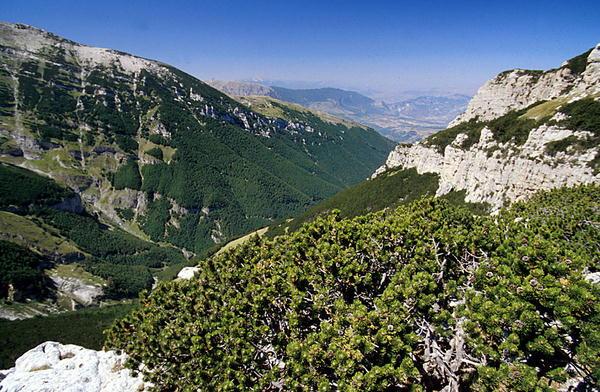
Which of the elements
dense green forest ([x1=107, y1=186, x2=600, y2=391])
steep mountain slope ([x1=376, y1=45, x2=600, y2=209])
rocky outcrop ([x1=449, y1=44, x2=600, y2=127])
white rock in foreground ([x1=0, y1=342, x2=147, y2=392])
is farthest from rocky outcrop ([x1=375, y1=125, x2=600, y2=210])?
white rock in foreground ([x1=0, y1=342, x2=147, y2=392])

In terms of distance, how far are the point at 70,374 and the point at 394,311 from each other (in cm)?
4169

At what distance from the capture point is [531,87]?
152250mm

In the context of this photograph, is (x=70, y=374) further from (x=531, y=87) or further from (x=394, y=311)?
(x=531, y=87)

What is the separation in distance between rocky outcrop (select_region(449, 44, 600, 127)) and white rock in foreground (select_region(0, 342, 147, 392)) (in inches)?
5292

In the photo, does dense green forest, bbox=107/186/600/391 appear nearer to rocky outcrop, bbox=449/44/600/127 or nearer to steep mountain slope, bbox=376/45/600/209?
steep mountain slope, bbox=376/45/600/209

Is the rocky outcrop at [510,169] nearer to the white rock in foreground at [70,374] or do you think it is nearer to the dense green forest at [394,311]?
the dense green forest at [394,311]

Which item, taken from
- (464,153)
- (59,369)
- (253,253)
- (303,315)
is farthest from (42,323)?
(464,153)

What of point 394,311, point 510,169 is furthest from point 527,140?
point 394,311

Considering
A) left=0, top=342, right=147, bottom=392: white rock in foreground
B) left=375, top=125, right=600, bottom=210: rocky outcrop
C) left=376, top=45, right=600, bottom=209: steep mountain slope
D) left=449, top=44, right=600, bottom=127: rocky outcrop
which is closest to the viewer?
left=0, top=342, right=147, bottom=392: white rock in foreground

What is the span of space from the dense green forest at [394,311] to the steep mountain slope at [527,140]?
4830cm

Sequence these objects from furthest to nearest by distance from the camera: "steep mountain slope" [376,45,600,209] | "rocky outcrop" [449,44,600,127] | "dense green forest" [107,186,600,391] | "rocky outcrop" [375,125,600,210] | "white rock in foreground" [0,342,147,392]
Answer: "rocky outcrop" [449,44,600,127] → "steep mountain slope" [376,45,600,209] → "rocky outcrop" [375,125,600,210] → "white rock in foreground" [0,342,147,392] → "dense green forest" [107,186,600,391]

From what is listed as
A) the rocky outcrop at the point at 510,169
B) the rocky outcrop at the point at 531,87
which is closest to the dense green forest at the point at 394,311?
the rocky outcrop at the point at 510,169

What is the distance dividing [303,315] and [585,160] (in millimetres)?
82911

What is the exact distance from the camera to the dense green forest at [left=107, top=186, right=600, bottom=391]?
58.2 ft
